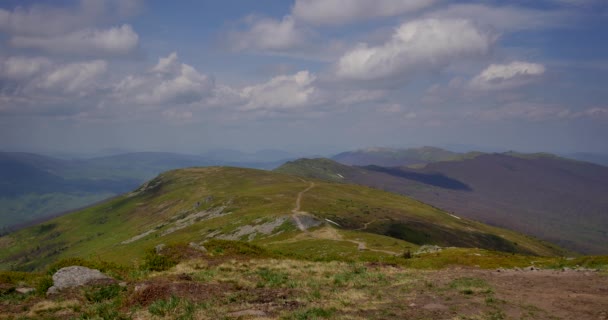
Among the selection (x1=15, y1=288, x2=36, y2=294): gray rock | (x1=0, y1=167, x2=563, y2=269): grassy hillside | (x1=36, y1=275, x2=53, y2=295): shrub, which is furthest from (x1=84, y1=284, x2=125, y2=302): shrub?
(x1=0, y1=167, x2=563, y2=269): grassy hillside

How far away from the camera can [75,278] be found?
25.8 meters

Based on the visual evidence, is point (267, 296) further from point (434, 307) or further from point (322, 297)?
point (434, 307)

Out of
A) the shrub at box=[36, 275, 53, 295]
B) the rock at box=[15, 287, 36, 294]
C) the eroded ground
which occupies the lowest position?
the rock at box=[15, 287, 36, 294]

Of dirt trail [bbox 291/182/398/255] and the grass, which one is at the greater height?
the grass

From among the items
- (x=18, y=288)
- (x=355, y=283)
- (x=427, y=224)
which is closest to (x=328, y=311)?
(x=355, y=283)

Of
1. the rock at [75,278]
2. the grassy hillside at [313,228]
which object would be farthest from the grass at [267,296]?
the grassy hillside at [313,228]

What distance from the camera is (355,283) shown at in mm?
27953

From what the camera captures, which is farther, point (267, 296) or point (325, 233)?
point (325, 233)

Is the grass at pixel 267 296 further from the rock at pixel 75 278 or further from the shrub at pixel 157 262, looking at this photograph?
the rock at pixel 75 278

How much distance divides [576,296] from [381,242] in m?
50.0

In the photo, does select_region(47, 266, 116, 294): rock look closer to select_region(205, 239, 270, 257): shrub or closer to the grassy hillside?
select_region(205, 239, 270, 257): shrub

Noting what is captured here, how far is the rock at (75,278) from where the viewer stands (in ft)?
82.0

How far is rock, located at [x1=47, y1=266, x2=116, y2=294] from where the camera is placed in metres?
25.0

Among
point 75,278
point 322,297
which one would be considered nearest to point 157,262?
point 75,278
